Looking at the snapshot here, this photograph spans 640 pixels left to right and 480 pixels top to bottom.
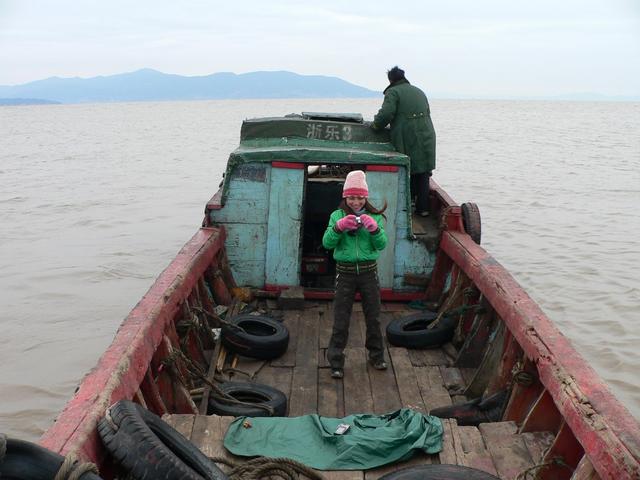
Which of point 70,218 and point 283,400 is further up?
point 283,400

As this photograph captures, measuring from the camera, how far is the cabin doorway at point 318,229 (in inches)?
299

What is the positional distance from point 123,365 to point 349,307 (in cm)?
219

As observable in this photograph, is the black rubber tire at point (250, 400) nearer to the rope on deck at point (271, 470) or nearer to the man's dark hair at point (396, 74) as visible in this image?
the rope on deck at point (271, 470)

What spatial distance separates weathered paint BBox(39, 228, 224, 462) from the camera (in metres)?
2.92

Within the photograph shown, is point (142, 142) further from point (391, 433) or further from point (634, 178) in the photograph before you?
point (391, 433)

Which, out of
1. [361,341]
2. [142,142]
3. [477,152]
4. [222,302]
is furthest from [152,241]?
[142,142]

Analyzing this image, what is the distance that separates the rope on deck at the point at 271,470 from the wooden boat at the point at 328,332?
0.93 feet

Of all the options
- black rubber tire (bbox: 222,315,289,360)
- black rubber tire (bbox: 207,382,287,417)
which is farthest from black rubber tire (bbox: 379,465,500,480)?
black rubber tire (bbox: 222,315,289,360)

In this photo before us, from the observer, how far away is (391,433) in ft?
12.5

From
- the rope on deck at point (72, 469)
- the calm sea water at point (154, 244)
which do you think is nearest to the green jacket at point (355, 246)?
the rope on deck at point (72, 469)

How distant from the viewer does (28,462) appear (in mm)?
2461

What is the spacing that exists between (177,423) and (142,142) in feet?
136

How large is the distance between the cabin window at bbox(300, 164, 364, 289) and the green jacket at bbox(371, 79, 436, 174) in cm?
67

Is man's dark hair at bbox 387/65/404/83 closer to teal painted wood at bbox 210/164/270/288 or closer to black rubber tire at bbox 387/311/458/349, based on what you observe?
teal painted wood at bbox 210/164/270/288
